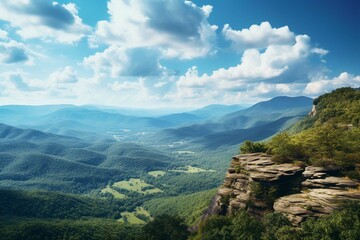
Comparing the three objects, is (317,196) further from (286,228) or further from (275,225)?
(275,225)

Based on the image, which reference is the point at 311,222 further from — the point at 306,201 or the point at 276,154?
the point at 276,154

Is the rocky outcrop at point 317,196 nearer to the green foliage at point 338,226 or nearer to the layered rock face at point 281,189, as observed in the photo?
the layered rock face at point 281,189

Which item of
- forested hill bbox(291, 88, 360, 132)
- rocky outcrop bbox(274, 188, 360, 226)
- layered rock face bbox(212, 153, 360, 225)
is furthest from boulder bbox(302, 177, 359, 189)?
forested hill bbox(291, 88, 360, 132)

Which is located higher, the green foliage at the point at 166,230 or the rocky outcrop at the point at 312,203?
the rocky outcrop at the point at 312,203

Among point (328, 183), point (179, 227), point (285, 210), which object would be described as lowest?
point (179, 227)

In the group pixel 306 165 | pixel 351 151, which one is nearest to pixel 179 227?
pixel 306 165

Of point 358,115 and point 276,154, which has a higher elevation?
point 358,115

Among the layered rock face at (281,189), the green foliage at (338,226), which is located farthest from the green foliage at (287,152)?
the green foliage at (338,226)
